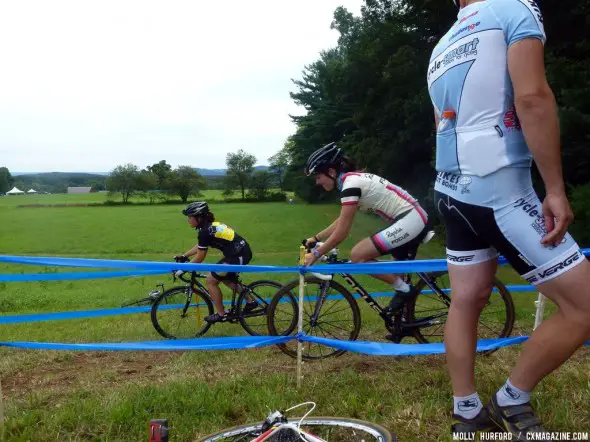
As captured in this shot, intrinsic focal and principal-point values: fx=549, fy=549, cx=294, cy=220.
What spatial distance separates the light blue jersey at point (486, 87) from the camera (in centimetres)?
242

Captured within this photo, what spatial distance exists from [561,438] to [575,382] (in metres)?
1.09

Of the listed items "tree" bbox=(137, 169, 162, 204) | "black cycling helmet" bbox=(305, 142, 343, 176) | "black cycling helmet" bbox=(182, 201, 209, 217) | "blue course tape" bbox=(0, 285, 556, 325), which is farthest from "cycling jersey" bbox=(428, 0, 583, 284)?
"tree" bbox=(137, 169, 162, 204)

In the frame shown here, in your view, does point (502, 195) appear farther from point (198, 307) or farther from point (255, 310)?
point (198, 307)

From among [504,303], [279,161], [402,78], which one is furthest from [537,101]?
[279,161]

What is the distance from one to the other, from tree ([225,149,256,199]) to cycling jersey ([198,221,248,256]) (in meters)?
80.7

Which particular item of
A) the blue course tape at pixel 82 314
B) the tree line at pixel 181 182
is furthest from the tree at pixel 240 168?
the blue course tape at pixel 82 314

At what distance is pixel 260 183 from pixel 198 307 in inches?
3338

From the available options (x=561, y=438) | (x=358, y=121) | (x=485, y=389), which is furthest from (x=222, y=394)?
(x=358, y=121)

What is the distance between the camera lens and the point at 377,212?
16.7ft

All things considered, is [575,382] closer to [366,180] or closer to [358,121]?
[366,180]

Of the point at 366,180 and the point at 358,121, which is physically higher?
the point at 358,121

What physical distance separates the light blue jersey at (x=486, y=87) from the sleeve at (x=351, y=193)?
6.98 ft

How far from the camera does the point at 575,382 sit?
11.8 ft

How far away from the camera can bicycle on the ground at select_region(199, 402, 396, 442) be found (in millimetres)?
2635
